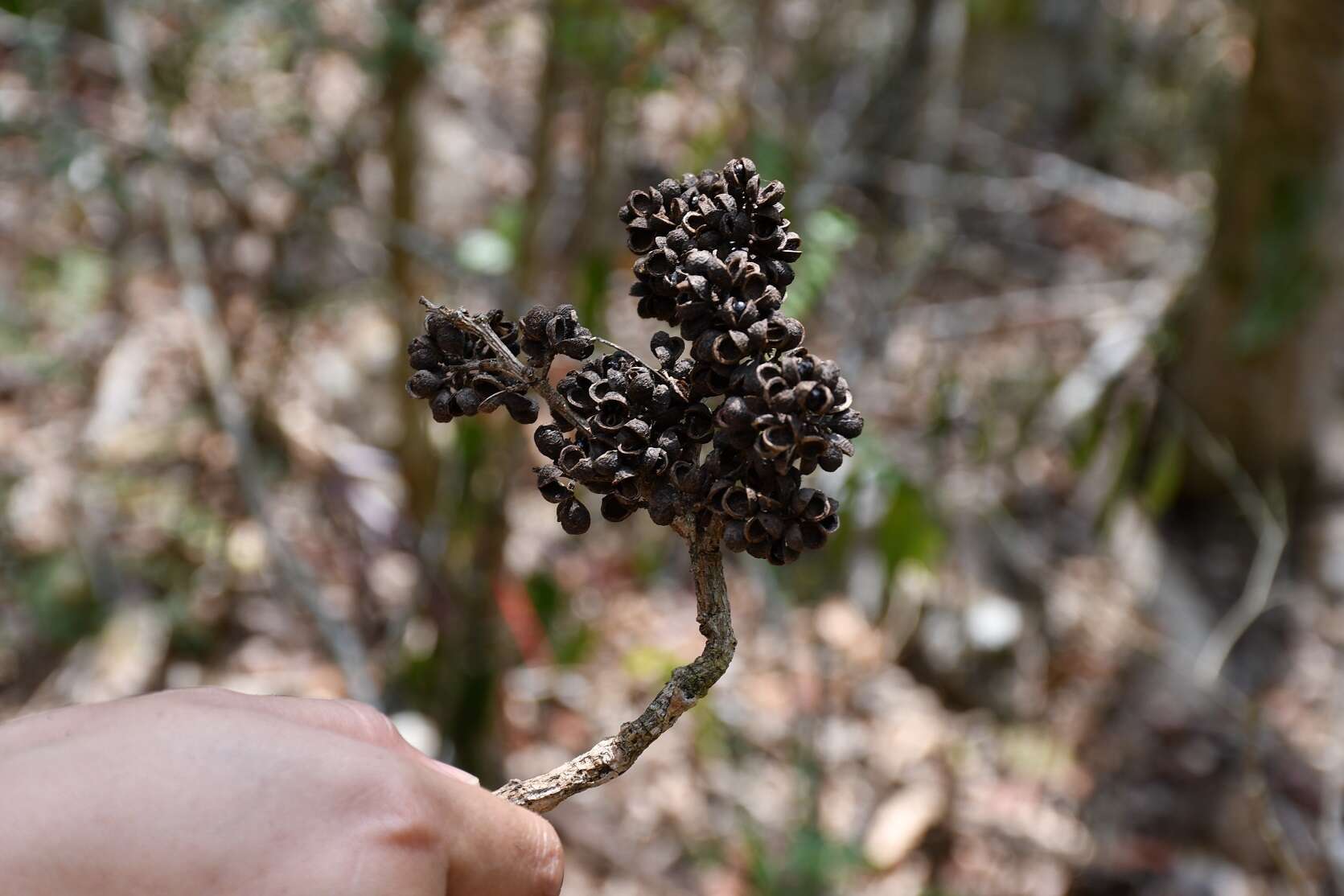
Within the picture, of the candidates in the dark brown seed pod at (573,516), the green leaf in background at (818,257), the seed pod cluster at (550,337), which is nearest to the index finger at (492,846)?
the dark brown seed pod at (573,516)

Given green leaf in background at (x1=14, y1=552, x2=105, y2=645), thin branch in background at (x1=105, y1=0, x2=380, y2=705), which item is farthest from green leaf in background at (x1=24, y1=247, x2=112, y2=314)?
green leaf in background at (x1=14, y1=552, x2=105, y2=645)

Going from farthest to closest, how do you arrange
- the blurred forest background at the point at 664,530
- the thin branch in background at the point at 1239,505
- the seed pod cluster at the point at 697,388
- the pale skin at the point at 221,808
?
the thin branch in background at the point at 1239,505 → the blurred forest background at the point at 664,530 → the seed pod cluster at the point at 697,388 → the pale skin at the point at 221,808

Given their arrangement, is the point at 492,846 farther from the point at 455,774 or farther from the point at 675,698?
the point at 675,698

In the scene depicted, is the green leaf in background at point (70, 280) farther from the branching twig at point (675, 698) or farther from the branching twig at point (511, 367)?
the branching twig at point (675, 698)

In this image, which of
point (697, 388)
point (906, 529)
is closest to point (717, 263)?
point (697, 388)

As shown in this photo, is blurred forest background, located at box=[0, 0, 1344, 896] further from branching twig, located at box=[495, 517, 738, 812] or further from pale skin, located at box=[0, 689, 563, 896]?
pale skin, located at box=[0, 689, 563, 896]

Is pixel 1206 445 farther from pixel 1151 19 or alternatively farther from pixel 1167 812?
pixel 1151 19

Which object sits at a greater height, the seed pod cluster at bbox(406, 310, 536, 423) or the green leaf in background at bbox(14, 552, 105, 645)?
the seed pod cluster at bbox(406, 310, 536, 423)
